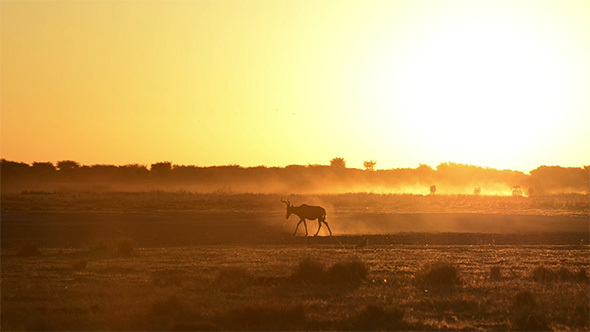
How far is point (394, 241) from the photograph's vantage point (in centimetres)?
3309

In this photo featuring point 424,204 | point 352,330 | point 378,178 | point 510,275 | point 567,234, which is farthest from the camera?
point 378,178

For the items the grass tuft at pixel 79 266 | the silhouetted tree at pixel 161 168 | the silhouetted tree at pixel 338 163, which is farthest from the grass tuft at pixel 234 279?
the silhouetted tree at pixel 338 163

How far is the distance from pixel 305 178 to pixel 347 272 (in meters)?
135

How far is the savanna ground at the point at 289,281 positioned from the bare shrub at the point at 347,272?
0.03 metres

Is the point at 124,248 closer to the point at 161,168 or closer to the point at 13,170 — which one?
the point at 13,170

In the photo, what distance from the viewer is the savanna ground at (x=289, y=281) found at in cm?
1468

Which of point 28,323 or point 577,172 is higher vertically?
point 577,172

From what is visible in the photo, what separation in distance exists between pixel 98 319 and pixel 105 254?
12.0 m

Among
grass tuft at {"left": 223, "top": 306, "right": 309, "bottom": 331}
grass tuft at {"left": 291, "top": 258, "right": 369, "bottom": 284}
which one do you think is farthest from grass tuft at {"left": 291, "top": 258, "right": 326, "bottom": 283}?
grass tuft at {"left": 223, "top": 306, "right": 309, "bottom": 331}

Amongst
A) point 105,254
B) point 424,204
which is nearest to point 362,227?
point 105,254

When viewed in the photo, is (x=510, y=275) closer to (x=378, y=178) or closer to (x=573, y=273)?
(x=573, y=273)

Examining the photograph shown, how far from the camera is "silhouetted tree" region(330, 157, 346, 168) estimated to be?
17475 centimetres

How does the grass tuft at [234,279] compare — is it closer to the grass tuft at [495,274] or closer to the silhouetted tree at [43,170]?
the grass tuft at [495,274]

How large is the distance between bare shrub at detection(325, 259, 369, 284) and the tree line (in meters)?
98.2
